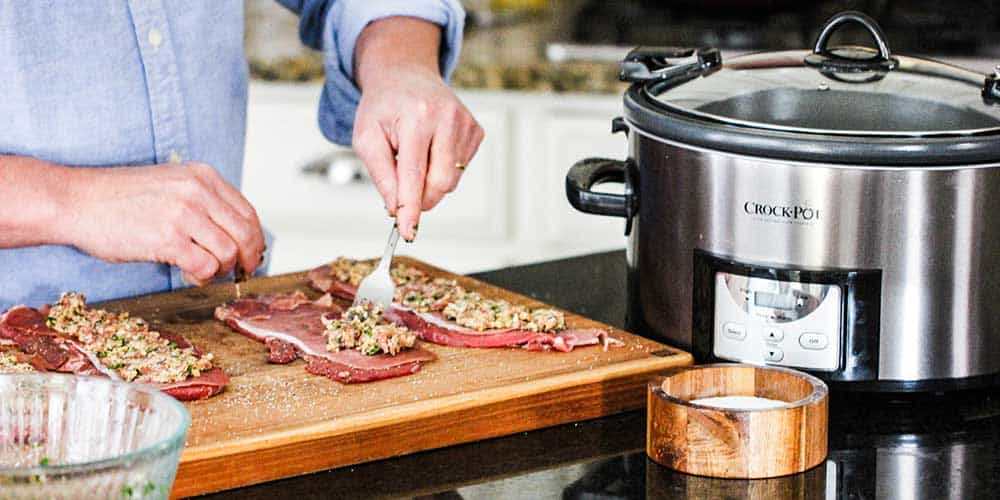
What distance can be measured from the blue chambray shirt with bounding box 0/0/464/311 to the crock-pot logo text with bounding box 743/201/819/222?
637 mm

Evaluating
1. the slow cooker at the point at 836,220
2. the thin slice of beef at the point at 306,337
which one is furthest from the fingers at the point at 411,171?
the slow cooker at the point at 836,220

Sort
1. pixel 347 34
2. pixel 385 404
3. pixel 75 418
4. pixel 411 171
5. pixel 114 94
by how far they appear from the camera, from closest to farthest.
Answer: pixel 75 418, pixel 385 404, pixel 411 171, pixel 114 94, pixel 347 34

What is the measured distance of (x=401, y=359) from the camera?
130 centimetres

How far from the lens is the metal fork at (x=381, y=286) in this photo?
1506 mm

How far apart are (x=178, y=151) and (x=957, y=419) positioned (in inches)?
34.2

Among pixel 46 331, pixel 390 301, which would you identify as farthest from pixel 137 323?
pixel 390 301

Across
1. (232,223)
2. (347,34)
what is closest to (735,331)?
(232,223)

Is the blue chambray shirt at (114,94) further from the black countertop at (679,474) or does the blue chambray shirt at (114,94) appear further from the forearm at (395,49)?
the black countertop at (679,474)

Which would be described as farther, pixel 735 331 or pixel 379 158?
pixel 379 158

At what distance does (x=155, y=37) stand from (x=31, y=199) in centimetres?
28

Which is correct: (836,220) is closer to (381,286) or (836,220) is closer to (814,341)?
(814,341)

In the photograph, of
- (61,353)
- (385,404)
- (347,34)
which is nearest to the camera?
(385,404)

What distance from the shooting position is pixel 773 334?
1249 mm

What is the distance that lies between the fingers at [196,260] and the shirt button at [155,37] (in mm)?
300
